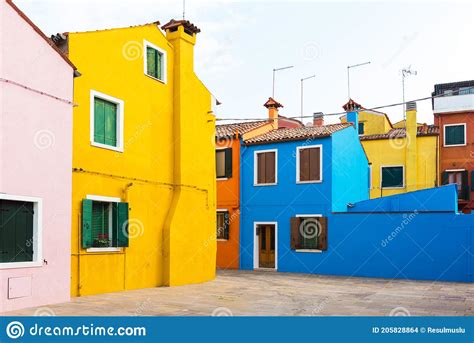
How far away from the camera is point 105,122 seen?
1437 cm

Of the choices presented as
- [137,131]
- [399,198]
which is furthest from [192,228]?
[399,198]

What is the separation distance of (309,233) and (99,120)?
1073cm

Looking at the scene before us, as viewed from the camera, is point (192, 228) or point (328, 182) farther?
point (328, 182)

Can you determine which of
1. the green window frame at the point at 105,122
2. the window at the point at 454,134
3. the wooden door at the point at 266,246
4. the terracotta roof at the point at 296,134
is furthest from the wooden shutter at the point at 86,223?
the window at the point at 454,134

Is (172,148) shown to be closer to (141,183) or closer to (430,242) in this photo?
(141,183)

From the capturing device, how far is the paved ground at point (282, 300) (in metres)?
10.9

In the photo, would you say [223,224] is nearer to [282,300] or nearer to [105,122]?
[105,122]

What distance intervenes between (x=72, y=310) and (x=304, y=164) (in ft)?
43.8

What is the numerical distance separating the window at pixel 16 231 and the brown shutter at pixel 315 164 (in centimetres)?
1278

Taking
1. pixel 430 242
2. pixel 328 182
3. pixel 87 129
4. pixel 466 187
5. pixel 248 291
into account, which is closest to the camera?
pixel 87 129

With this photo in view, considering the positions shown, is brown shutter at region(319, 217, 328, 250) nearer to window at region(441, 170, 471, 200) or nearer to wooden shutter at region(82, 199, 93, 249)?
wooden shutter at region(82, 199, 93, 249)

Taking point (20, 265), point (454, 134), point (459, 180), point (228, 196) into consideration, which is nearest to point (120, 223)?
point (20, 265)

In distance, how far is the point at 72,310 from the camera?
10.7 meters

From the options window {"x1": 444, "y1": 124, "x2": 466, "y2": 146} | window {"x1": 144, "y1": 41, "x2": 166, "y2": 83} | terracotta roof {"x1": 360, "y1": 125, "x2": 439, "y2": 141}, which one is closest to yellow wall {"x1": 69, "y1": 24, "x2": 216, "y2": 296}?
window {"x1": 144, "y1": 41, "x2": 166, "y2": 83}
